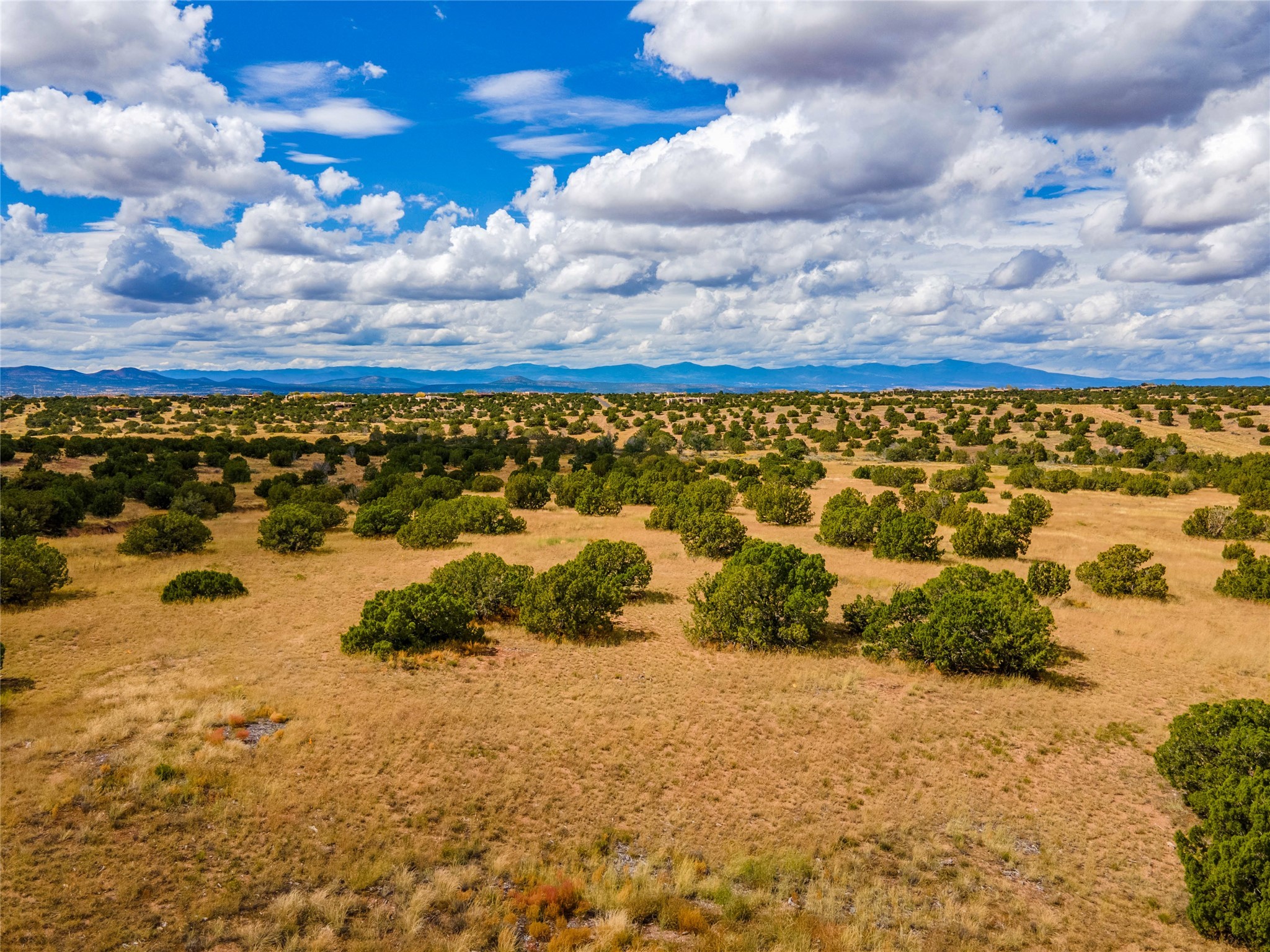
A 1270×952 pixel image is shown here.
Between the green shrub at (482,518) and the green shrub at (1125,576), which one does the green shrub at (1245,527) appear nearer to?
the green shrub at (1125,576)

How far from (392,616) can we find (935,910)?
45.2 feet

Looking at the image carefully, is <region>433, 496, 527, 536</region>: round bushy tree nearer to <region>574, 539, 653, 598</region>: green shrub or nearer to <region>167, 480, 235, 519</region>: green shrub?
<region>574, 539, 653, 598</region>: green shrub

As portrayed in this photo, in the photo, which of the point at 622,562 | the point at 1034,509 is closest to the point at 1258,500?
the point at 1034,509

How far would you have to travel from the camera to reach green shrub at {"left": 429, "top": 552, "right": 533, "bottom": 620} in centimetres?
2114

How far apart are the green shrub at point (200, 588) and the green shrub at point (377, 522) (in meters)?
11.2

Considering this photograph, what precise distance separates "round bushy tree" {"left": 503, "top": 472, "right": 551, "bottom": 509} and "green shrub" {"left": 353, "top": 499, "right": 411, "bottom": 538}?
8534mm

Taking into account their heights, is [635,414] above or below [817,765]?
above

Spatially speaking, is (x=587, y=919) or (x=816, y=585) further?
(x=816, y=585)

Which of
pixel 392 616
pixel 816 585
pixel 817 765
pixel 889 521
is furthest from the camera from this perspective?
pixel 889 521

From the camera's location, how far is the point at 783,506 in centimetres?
3688

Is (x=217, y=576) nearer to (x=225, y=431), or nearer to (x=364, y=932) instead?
(x=364, y=932)

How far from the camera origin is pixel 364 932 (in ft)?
26.9

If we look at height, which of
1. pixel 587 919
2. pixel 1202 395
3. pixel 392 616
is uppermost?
pixel 1202 395

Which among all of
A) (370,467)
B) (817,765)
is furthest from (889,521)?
(370,467)
